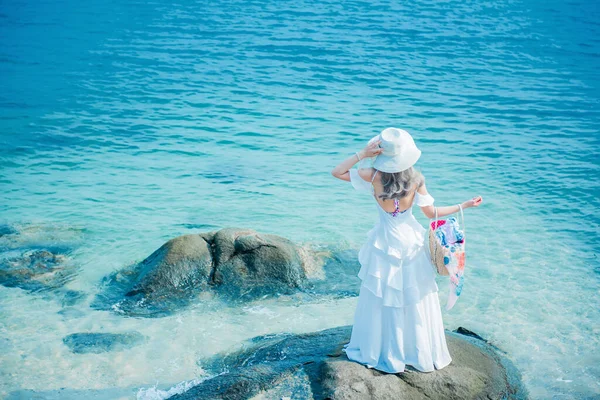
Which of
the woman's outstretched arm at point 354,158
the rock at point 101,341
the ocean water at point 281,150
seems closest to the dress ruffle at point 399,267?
the woman's outstretched arm at point 354,158

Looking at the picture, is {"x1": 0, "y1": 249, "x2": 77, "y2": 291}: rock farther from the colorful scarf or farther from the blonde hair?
the colorful scarf

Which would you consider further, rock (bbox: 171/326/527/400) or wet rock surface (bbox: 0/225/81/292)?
wet rock surface (bbox: 0/225/81/292)

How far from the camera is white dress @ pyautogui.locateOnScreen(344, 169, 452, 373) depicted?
5664 millimetres

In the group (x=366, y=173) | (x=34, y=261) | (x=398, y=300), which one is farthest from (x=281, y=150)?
(x=398, y=300)

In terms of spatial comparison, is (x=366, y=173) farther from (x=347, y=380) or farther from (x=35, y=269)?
(x=35, y=269)

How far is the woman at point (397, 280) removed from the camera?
5629mm

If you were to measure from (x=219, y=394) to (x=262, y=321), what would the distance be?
285 centimetres

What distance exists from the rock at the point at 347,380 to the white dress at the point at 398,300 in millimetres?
163

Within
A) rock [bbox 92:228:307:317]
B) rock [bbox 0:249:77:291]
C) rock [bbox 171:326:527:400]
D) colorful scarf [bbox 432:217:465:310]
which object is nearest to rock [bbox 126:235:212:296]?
rock [bbox 92:228:307:317]

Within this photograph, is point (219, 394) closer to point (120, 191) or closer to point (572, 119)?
point (120, 191)

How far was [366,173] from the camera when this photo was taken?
568cm

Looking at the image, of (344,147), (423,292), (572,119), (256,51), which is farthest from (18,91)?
(423,292)

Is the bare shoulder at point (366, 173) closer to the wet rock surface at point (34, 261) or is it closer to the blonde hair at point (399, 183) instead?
the blonde hair at point (399, 183)

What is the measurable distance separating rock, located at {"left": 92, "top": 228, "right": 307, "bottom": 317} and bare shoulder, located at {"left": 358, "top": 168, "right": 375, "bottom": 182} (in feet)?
11.9
